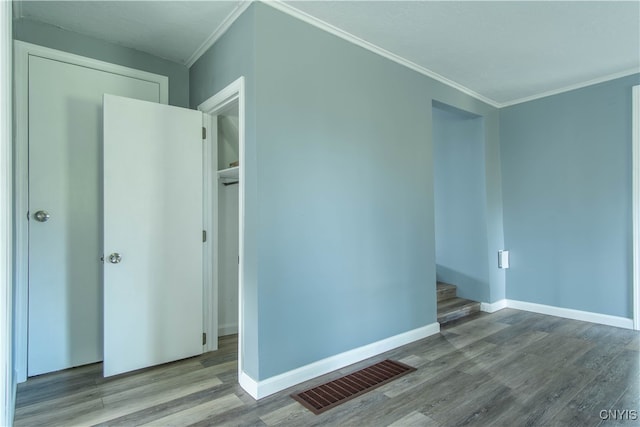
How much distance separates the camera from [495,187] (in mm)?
4422

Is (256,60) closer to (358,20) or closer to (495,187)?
(358,20)

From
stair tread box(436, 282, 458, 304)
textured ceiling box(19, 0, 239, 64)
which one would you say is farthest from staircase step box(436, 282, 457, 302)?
textured ceiling box(19, 0, 239, 64)

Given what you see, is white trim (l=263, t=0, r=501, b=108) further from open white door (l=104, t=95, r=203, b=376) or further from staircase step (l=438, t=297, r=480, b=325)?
staircase step (l=438, t=297, r=480, b=325)

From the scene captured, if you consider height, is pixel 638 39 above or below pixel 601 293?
above

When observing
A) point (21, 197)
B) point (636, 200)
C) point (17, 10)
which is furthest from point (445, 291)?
point (17, 10)

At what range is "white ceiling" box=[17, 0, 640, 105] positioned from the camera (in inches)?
94.2

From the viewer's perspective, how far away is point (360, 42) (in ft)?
9.37

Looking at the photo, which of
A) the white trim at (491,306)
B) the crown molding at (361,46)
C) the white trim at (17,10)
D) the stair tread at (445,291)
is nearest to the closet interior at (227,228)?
the crown molding at (361,46)

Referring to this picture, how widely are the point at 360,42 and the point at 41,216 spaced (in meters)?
2.84

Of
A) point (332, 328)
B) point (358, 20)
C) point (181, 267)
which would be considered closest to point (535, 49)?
point (358, 20)

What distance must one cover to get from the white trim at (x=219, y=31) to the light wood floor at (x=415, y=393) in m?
2.60

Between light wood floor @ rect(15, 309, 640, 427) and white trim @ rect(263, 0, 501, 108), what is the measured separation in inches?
102

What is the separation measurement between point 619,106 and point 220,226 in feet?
14.2

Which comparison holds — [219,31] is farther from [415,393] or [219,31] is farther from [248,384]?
[415,393]
